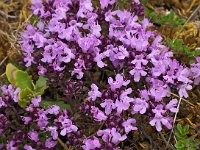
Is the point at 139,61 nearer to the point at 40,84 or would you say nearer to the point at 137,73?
the point at 137,73

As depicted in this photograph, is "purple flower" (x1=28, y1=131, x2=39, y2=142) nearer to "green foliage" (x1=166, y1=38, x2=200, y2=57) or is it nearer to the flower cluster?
the flower cluster

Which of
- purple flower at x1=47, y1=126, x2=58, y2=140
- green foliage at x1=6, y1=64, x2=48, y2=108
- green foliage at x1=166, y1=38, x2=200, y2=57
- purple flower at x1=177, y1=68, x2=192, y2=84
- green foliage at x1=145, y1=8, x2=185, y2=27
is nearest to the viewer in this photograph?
purple flower at x1=47, y1=126, x2=58, y2=140

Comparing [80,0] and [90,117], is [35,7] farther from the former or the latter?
[90,117]

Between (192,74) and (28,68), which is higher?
(192,74)

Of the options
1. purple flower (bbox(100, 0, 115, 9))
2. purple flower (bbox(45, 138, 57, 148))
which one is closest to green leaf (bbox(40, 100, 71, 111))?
purple flower (bbox(45, 138, 57, 148))

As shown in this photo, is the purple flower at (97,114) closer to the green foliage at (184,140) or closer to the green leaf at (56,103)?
the green leaf at (56,103)

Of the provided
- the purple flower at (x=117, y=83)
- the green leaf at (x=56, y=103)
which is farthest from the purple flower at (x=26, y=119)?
the purple flower at (x=117, y=83)

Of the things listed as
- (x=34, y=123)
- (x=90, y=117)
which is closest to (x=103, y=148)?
(x=90, y=117)

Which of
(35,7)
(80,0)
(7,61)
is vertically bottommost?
(7,61)

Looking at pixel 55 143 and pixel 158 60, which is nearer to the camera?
pixel 55 143

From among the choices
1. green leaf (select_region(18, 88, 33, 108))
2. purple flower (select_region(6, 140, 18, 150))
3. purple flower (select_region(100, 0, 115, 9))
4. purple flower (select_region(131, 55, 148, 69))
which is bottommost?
purple flower (select_region(6, 140, 18, 150))
